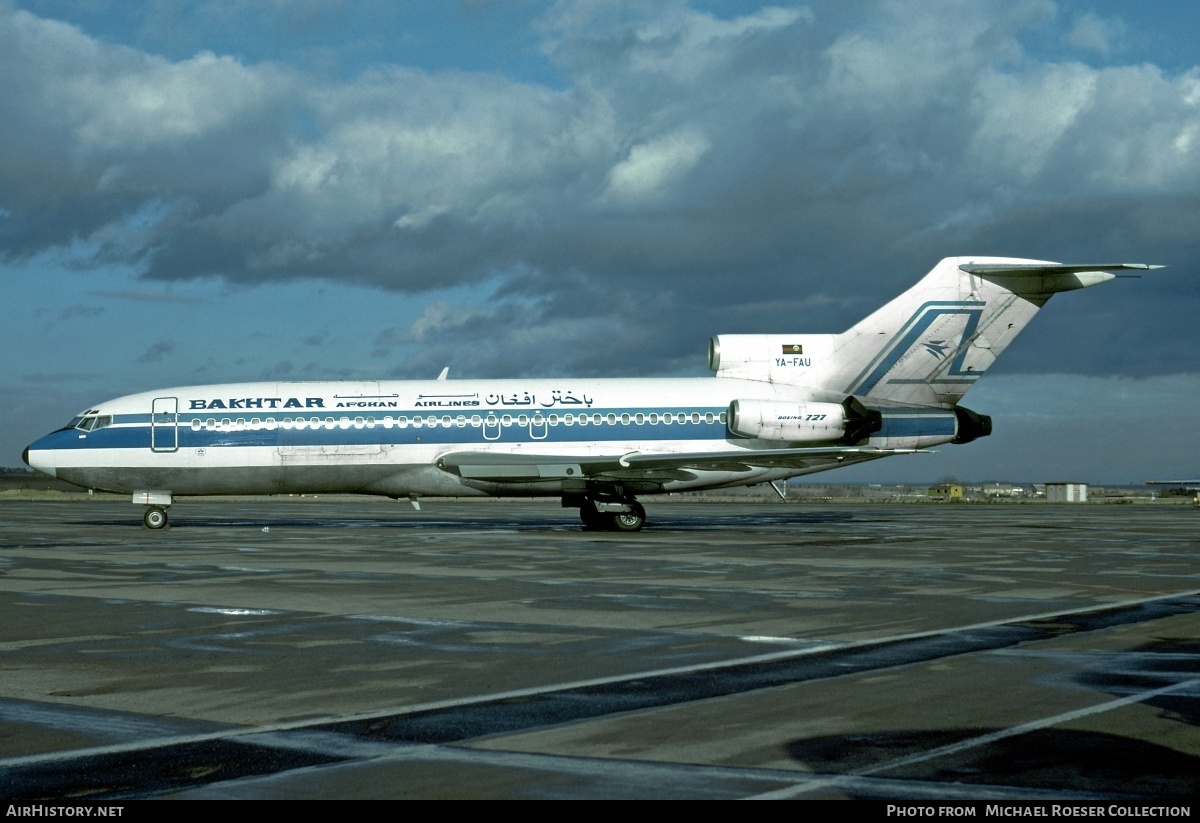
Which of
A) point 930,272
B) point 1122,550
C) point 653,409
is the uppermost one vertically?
point 930,272

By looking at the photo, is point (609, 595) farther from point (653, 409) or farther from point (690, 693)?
point (653, 409)

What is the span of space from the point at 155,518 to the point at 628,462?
44.9 ft

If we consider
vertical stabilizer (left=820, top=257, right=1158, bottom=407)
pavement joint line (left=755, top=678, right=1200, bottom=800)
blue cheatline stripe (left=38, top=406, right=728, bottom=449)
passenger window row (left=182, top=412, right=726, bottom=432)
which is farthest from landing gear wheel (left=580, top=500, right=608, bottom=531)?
pavement joint line (left=755, top=678, right=1200, bottom=800)

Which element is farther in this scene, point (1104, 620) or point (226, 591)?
point (226, 591)

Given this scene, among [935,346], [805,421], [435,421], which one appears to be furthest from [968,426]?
[435,421]

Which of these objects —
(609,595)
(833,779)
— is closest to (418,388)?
(609,595)

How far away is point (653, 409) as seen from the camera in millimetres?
32312

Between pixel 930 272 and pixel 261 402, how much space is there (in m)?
19.2

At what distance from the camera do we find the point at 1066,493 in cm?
8638

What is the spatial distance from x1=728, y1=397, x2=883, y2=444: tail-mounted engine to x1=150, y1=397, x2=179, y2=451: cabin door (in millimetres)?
15284

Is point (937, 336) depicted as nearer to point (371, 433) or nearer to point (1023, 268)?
point (1023, 268)

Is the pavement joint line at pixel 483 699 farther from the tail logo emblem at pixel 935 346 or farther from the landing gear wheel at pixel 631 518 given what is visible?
the tail logo emblem at pixel 935 346

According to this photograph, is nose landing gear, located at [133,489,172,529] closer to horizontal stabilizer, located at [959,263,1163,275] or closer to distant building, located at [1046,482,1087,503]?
horizontal stabilizer, located at [959,263,1163,275]

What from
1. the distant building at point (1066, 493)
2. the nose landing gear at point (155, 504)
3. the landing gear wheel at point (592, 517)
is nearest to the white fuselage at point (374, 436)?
the nose landing gear at point (155, 504)
